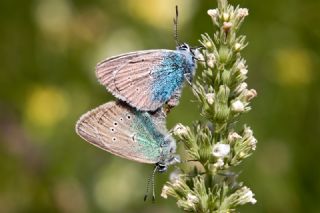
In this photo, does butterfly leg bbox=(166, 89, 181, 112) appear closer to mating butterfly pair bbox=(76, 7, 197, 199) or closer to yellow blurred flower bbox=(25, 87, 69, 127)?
mating butterfly pair bbox=(76, 7, 197, 199)

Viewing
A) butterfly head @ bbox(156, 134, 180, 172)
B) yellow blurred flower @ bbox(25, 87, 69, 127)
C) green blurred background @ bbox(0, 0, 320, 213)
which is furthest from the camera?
yellow blurred flower @ bbox(25, 87, 69, 127)

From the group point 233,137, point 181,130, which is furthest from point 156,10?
point 233,137

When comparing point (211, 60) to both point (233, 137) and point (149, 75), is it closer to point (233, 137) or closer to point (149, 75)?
point (233, 137)

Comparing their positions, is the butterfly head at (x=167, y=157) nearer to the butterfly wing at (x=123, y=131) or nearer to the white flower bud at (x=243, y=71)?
the butterfly wing at (x=123, y=131)

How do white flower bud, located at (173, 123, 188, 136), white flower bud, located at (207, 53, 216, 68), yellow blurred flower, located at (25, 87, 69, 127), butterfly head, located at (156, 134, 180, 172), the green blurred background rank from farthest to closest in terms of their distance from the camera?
yellow blurred flower, located at (25, 87, 69, 127) < the green blurred background < butterfly head, located at (156, 134, 180, 172) < white flower bud, located at (173, 123, 188, 136) < white flower bud, located at (207, 53, 216, 68)

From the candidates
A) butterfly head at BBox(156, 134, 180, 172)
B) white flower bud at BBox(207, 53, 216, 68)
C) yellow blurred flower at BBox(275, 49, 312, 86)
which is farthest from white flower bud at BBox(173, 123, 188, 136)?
yellow blurred flower at BBox(275, 49, 312, 86)

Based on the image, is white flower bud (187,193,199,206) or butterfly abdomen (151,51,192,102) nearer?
white flower bud (187,193,199,206)

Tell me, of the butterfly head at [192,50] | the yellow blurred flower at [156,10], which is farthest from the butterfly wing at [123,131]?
the yellow blurred flower at [156,10]
